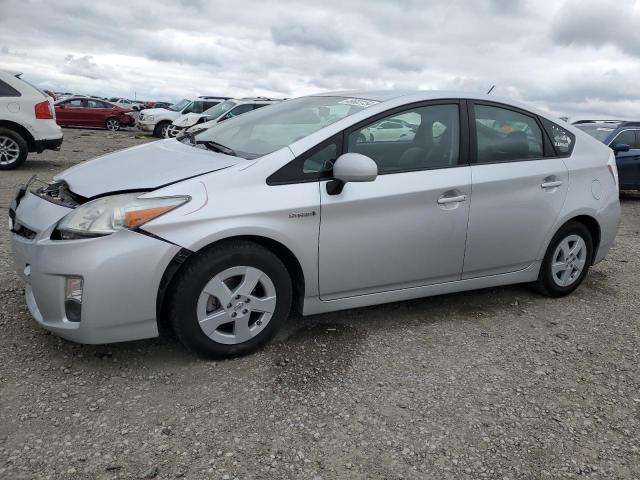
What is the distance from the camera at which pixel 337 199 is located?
10.7 feet

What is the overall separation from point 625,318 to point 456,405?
2037 mm

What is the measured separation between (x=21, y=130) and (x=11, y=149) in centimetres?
37

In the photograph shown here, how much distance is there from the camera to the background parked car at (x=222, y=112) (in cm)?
1692

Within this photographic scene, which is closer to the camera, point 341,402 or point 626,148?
point 341,402

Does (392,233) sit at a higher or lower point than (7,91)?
lower

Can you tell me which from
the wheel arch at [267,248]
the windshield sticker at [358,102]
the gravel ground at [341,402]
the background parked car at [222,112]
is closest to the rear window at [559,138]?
the gravel ground at [341,402]

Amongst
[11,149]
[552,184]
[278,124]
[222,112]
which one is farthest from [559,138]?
[222,112]

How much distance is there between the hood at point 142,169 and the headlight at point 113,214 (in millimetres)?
108

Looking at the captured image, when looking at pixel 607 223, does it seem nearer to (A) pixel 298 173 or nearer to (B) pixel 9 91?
(A) pixel 298 173

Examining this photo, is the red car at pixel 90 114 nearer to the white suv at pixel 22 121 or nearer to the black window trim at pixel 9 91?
the white suv at pixel 22 121

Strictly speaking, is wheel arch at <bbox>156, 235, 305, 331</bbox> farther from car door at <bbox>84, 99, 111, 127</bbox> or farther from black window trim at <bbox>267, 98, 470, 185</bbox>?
car door at <bbox>84, 99, 111, 127</bbox>

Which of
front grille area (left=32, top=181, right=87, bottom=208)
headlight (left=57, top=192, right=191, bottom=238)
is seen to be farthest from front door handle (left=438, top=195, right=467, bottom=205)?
front grille area (left=32, top=181, right=87, bottom=208)

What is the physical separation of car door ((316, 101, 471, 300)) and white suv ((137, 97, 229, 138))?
1851 centimetres

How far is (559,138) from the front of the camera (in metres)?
4.29
